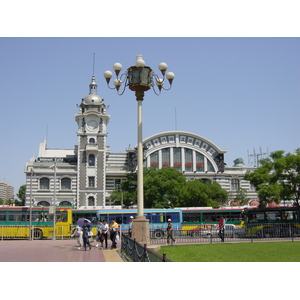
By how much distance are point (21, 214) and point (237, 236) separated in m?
16.1

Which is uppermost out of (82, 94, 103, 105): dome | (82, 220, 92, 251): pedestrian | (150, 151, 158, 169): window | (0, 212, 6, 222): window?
(82, 94, 103, 105): dome

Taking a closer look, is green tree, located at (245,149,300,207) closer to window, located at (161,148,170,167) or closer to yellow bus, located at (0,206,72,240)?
yellow bus, located at (0,206,72,240)

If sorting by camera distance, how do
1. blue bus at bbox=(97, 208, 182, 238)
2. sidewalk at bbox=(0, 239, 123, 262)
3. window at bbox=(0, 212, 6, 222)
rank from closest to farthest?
sidewalk at bbox=(0, 239, 123, 262) < window at bbox=(0, 212, 6, 222) < blue bus at bbox=(97, 208, 182, 238)

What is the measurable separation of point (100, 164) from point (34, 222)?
25.6 metres

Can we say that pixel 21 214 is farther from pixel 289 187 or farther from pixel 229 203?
pixel 229 203

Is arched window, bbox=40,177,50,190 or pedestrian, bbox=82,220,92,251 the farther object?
arched window, bbox=40,177,50,190

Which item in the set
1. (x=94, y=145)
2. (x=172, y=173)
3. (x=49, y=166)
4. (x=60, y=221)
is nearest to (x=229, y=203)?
(x=172, y=173)

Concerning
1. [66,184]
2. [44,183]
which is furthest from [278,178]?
[44,183]

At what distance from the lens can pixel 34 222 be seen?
2911 centimetres

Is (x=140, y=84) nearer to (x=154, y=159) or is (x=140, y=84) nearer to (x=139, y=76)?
(x=139, y=76)

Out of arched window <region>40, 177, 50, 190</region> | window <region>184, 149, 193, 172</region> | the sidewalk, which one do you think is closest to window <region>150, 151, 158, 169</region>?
window <region>184, 149, 193, 172</region>

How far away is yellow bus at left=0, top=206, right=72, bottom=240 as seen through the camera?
28.5m

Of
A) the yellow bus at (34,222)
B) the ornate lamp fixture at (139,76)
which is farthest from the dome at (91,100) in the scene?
the ornate lamp fixture at (139,76)

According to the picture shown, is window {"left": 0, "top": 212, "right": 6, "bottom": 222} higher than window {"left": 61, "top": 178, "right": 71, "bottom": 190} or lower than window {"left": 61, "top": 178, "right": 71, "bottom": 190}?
lower
